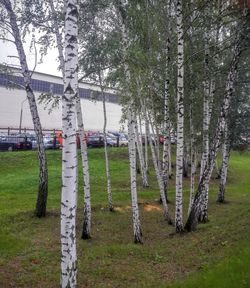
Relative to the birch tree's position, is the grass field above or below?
below

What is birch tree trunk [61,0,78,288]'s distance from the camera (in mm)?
7289

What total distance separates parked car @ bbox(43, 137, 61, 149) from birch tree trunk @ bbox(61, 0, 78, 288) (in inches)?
1232

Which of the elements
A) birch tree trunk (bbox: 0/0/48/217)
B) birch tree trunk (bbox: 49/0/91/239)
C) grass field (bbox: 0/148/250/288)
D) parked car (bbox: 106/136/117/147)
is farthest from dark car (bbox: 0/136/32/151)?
birch tree trunk (bbox: 49/0/91/239)

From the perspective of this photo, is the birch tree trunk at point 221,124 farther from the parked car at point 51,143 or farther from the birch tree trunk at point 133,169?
the parked car at point 51,143

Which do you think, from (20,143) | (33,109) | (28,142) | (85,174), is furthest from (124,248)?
(28,142)

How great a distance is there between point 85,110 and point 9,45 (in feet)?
Answer: 76.0

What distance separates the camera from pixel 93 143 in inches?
1651

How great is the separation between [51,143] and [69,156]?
104 feet

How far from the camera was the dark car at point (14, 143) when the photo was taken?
3644 cm

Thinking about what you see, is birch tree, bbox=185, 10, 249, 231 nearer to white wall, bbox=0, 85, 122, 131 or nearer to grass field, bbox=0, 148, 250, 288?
grass field, bbox=0, 148, 250, 288

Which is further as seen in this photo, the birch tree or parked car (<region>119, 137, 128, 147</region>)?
parked car (<region>119, 137, 128, 147</region>)

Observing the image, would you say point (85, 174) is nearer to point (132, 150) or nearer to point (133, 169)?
point (133, 169)

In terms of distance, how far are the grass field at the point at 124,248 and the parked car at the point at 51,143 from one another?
1533 cm

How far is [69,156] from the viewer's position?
23.9ft
